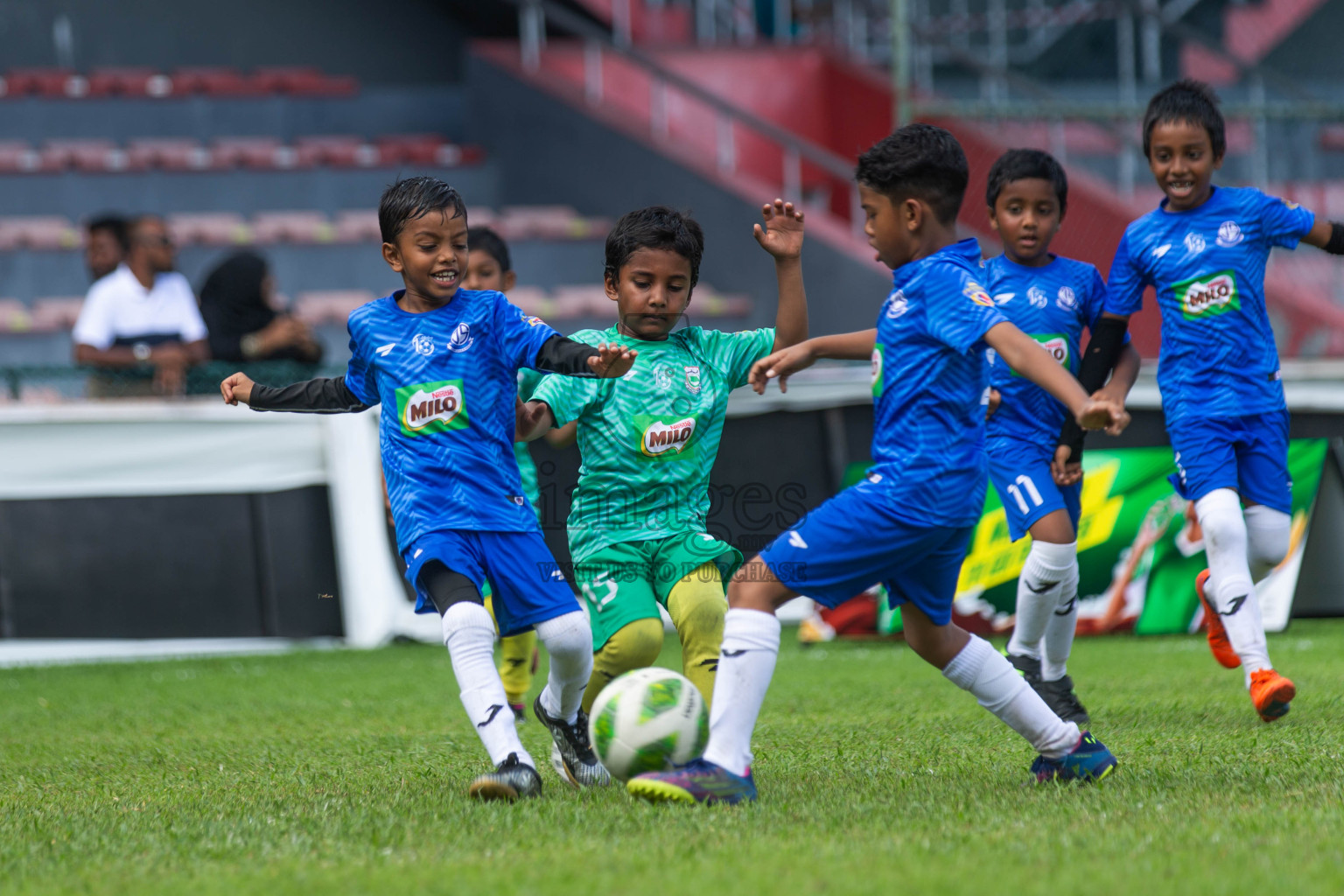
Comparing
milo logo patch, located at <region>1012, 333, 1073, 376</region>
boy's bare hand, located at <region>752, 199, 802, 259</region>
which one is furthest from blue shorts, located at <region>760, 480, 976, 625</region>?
milo logo patch, located at <region>1012, 333, 1073, 376</region>

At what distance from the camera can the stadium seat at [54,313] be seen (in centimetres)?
1315

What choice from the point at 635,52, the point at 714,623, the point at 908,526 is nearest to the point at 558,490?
the point at 714,623

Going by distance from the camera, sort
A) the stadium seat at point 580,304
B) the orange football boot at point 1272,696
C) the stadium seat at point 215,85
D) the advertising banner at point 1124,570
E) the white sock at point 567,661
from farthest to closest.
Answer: the stadium seat at point 215,85, the stadium seat at point 580,304, the advertising banner at point 1124,570, the orange football boot at point 1272,696, the white sock at point 567,661

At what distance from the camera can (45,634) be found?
8.74 metres

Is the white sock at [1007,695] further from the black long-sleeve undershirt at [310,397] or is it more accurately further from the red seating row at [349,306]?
the red seating row at [349,306]

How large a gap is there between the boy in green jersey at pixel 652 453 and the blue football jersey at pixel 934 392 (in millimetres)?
675

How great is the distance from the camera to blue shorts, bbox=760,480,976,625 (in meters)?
3.53

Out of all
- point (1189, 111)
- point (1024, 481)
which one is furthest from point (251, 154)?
point (1189, 111)

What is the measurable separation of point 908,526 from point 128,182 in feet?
45.3

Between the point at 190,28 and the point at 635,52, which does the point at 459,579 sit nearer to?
the point at 635,52

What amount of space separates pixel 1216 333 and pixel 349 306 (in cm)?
1005

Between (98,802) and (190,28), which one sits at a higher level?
(190,28)

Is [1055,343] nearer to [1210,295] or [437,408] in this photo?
[1210,295]

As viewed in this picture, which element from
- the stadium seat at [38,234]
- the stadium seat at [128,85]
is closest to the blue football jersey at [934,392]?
the stadium seat at [38,234]
